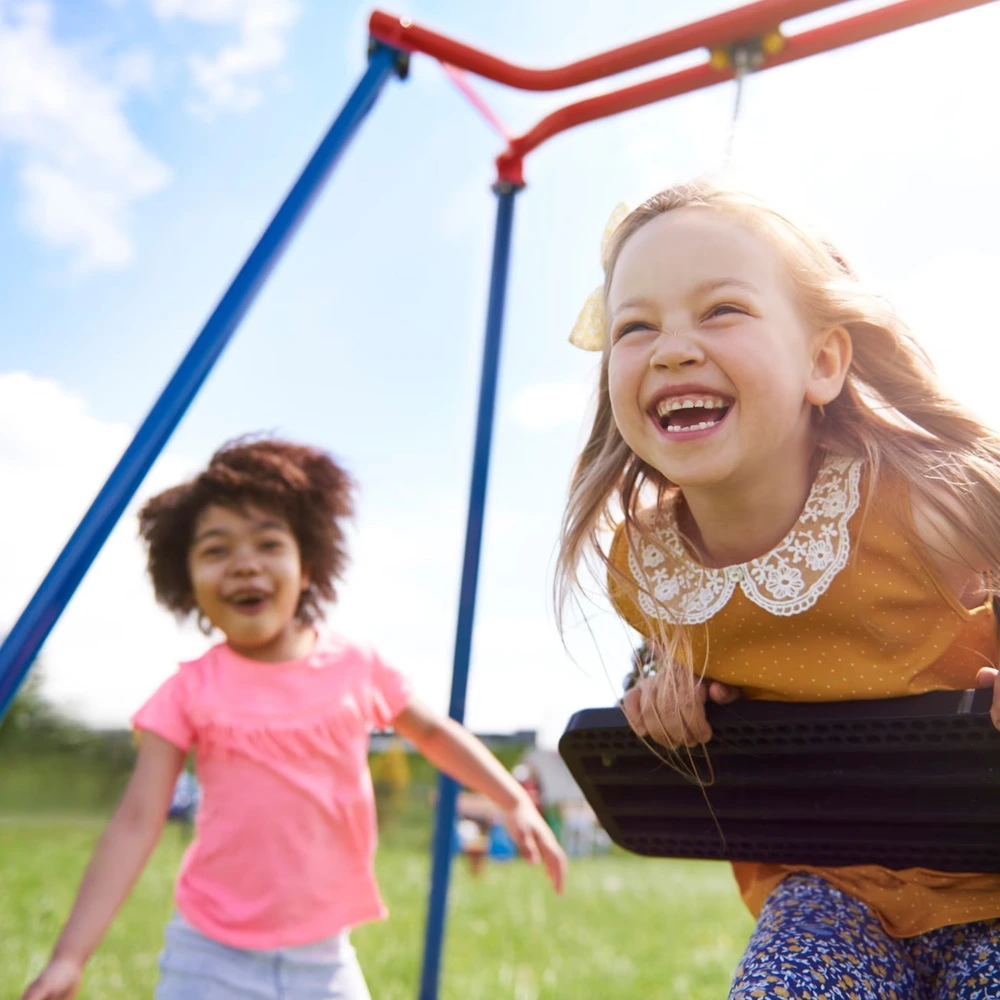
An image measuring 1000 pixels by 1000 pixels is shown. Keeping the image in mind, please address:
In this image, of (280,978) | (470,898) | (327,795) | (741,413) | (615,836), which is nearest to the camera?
(741,413)

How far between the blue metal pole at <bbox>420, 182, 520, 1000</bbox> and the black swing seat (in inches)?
29.8

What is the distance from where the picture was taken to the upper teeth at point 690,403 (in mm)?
1241

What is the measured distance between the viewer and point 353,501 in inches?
94.7

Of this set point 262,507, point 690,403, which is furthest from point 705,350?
point 262,507

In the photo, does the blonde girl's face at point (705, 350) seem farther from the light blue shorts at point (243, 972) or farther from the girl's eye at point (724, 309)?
the light blue shorts at point (243, 972)

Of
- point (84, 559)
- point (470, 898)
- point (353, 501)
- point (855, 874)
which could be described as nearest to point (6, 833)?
point (470, 898)

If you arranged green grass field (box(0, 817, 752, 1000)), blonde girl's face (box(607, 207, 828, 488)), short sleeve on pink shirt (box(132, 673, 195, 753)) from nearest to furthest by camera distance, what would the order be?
blonde girl's face (box(607, 207, 828, 488)) < short sleeve on pink shirt (box(132, 673, 195, 753)) < green grass field (box(0, 817, 752, 1000))

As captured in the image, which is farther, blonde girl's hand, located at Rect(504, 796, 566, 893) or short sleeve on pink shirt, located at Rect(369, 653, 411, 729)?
short sleeve on pink shirt, located at Rect(369, 653, 411, 729)

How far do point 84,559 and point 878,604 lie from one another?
1021 millimetres

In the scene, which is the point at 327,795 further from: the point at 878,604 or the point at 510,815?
the point at 878,604

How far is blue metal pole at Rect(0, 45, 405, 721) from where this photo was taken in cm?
146

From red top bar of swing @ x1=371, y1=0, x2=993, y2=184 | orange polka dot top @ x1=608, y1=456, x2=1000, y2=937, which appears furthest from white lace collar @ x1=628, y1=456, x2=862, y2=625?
red top bar of swing @ x1=371, y1=0, x2=993, y2=184

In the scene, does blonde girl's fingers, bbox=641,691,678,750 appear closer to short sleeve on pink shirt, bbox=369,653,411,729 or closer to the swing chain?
short sleeve on pink shirt, bbox=369,653,411,729

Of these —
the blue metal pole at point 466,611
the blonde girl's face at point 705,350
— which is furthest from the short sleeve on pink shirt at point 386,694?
the blonde girl's face at point 705,350
